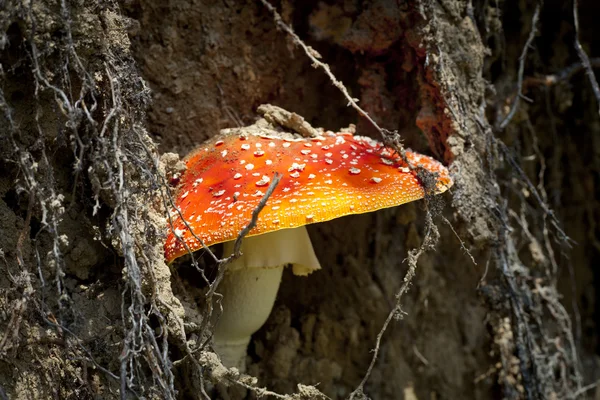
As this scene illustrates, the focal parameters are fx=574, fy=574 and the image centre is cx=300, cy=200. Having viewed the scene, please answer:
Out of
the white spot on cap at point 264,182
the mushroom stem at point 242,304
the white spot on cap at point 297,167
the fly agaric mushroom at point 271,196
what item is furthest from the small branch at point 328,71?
the mushroom stem at point 242,304

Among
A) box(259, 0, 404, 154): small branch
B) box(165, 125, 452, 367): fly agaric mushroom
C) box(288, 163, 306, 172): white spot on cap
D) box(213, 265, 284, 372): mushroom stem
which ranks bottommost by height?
box(213, 265, 284, 372): mushroom stem

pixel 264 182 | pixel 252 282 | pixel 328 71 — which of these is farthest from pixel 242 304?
pixel 328 71

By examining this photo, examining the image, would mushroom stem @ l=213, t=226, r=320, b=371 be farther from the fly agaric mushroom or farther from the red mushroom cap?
the red mushroom cap

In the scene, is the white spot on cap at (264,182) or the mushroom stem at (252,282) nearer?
the white spot on cap at (264,182)

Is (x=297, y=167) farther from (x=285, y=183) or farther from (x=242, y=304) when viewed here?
(x=242, y=304)

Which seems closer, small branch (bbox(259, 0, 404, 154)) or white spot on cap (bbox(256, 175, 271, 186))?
white spot on cap (bbox(256, 175, 271, 186))

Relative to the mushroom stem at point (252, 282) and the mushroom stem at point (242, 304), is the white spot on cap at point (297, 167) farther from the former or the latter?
the mushroom stem at point (242, 304)

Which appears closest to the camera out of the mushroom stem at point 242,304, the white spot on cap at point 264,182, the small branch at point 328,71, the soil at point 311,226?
the soil at point 311,226

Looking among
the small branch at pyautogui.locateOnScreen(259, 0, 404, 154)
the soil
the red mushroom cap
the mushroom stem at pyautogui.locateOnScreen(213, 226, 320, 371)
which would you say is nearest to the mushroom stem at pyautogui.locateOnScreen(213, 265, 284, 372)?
the mushroom stem at pyautogui.locateOnScreen(213, 226, 320, 371)

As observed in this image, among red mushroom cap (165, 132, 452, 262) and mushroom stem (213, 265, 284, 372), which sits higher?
red mushroom cap (165, 132, 452, 262)
